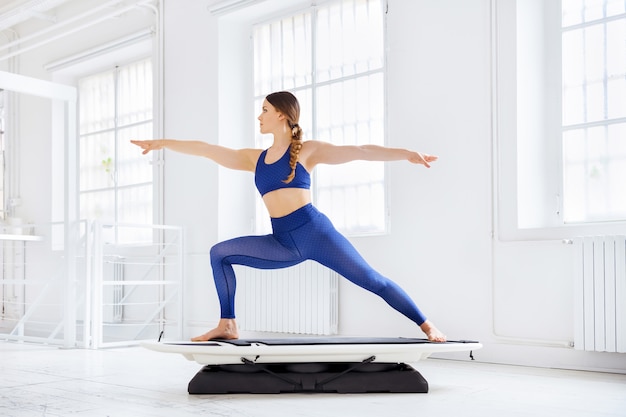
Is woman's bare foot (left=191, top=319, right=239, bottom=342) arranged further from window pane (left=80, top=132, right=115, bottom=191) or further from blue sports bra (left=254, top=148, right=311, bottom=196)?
window pane (left=80, top=132, right=115, bottom=191)

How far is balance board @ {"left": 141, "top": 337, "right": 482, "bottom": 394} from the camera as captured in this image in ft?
10.5

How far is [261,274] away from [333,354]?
2424 millimetres

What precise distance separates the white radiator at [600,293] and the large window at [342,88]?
61.9 inches

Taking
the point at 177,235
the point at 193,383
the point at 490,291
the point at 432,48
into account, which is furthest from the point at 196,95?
the point at 193,383

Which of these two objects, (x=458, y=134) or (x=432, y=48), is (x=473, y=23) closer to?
(x=432, y=48)

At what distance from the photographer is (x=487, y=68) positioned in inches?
175

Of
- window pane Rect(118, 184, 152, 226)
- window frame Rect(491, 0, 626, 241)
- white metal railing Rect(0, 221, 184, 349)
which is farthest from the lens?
window pane Rect(118, 184, 152, 226)

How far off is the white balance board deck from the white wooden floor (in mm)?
162

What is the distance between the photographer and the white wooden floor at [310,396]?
282cm

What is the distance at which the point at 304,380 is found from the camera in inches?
128

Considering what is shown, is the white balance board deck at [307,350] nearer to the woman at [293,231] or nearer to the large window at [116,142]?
the woman at [293,231]

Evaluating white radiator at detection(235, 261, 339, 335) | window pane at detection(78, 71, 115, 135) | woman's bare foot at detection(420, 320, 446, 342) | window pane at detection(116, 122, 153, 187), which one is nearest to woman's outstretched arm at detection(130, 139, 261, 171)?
woman's bare foot at detection(420, 320, 446, 342)

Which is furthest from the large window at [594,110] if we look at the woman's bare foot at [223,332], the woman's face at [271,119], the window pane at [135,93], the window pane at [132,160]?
the window pane at [135,93]

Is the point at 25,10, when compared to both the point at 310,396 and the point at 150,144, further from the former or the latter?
the point at 310,396
